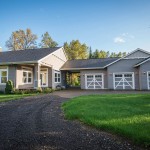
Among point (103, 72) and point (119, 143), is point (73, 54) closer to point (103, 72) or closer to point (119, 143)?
point (103, 72)

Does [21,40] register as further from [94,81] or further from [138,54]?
[138,54]

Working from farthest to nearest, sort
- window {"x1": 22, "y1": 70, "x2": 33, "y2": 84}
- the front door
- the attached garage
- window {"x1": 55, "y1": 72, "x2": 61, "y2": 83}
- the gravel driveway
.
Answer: window {"x1": 55, "y1": 72, "x2": 61, "y2": 83}
the front door
the attached garage
window {"x1": 22, "y1": 70, "x2": 33, "y2": 84}
the gravel driveway

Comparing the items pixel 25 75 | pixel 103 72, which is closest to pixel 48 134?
pixel 25 75

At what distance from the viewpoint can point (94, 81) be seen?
23.6 meters

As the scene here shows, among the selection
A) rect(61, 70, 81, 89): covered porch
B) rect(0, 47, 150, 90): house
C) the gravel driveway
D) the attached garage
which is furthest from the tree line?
the gravel driveway

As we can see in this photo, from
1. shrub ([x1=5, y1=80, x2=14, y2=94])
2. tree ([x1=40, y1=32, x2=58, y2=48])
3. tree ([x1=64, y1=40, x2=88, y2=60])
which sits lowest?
shrub ([x1=5, y1=80, x2=14, y2=94])

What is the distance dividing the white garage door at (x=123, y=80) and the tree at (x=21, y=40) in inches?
1210

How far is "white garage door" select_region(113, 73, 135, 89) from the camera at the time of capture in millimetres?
22047

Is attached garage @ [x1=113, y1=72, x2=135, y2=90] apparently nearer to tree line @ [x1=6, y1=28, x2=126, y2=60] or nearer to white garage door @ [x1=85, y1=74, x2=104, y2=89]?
white garage door @ [x1=85, y1=74, x2=104, y2=89]

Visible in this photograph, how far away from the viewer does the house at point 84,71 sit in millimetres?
19797

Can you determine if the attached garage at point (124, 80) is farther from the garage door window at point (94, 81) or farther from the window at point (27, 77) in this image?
the window at point (27, 77)

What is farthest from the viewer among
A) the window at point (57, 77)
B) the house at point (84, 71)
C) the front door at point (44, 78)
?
the window at point (57, 77)

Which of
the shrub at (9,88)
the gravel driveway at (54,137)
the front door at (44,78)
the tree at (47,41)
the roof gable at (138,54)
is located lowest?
the gravel driveway at (54,137)

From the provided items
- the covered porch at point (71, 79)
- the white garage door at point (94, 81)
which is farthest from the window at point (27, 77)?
the white garage door at point (94, 81)
